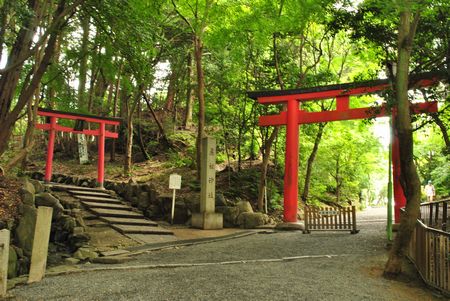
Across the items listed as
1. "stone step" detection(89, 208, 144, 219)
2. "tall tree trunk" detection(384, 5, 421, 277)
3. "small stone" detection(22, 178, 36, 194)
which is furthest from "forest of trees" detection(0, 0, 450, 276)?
"stone step" detection(89, 208, 144, 219)

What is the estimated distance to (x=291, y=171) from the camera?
481 inches

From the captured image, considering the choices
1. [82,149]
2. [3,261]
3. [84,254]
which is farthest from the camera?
[82,149]

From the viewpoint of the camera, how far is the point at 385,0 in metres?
5.57

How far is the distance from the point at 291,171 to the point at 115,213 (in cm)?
578

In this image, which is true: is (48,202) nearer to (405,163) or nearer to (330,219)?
(330,219)

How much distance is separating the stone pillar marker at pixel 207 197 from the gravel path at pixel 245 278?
368 cm

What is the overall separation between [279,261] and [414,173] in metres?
2.85

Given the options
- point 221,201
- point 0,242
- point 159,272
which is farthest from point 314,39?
point 0,242

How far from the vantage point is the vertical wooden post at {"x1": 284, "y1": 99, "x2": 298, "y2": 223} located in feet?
39.9

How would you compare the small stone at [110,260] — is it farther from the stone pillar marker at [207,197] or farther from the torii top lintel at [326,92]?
the torii top lintel at [326,92]

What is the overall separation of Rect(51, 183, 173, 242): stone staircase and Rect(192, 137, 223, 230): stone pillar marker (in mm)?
1485

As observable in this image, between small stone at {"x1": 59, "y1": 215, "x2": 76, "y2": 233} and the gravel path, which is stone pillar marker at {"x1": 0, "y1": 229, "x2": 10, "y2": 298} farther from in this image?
small stone at {"x1": 59, "y1": 215, "x2": 76, "y2": 233}

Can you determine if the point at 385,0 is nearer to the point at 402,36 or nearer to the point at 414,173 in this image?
the point at 402,36

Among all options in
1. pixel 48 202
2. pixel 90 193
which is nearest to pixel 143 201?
pixel 90 193
